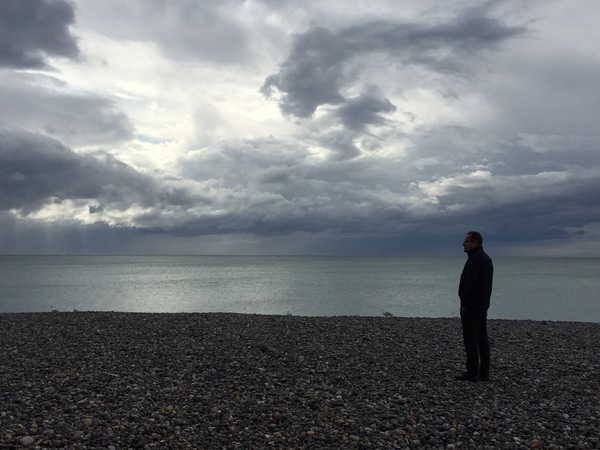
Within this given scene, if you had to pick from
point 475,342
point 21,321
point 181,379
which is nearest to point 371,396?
point 475,342

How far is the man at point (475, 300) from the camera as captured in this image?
10.7 m

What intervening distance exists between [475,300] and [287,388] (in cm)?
429

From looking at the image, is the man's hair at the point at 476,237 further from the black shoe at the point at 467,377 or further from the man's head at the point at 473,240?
the black shoe at the point at 467,377

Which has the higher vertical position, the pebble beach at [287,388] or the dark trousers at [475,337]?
the dark trousers at [475,337]

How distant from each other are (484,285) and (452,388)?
2.22 meters

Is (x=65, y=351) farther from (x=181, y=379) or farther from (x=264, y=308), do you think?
(x=264, y=308)

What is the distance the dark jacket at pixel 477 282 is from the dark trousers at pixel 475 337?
18 cm

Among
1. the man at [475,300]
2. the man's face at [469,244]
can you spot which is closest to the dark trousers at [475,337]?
the man at [475,300]

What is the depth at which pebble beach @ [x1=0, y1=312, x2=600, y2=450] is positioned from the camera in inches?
311

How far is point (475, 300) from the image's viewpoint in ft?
35.2

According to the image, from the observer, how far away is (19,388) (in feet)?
33.9

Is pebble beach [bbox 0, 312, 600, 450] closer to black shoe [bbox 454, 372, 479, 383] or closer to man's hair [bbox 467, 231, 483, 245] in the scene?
black shoe [bbox 454, 372, 479, 383]

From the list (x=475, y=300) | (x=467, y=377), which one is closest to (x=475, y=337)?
(x=475, y=300)

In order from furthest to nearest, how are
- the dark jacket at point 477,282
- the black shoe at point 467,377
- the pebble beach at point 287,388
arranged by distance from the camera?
the black shoe at point 467,377 < the dark jacket at point 477,282 < the pebble beach at point 287,388
